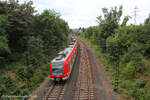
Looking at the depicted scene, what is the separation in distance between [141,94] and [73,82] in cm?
778

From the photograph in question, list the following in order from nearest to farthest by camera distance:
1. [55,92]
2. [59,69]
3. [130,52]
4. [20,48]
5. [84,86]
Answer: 1. [55,92]
2. [59,69]
3. [84,86]
4. [130,52]
5. [20,48]

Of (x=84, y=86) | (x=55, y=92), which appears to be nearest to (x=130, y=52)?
(x=84, y=86)

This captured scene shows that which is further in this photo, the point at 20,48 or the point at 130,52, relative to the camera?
the point at 20,48

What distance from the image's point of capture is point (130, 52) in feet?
54.9

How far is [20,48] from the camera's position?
63.8 feet

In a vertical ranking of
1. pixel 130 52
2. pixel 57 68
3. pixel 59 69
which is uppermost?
pixel 130 52

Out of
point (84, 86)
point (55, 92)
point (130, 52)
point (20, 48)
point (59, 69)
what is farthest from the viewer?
point (20, 48)

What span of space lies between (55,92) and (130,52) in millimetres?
11041

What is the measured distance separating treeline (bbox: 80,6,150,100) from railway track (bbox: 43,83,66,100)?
276 inches

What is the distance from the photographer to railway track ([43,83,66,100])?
A: 40.2 ft

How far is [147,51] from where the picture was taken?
63.4 feet

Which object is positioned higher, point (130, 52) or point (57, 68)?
point (130, 52)

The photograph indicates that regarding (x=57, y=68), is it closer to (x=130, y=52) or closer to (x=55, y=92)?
(x=55, y=92)

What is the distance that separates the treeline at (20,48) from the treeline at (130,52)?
→ 36.0 ft
